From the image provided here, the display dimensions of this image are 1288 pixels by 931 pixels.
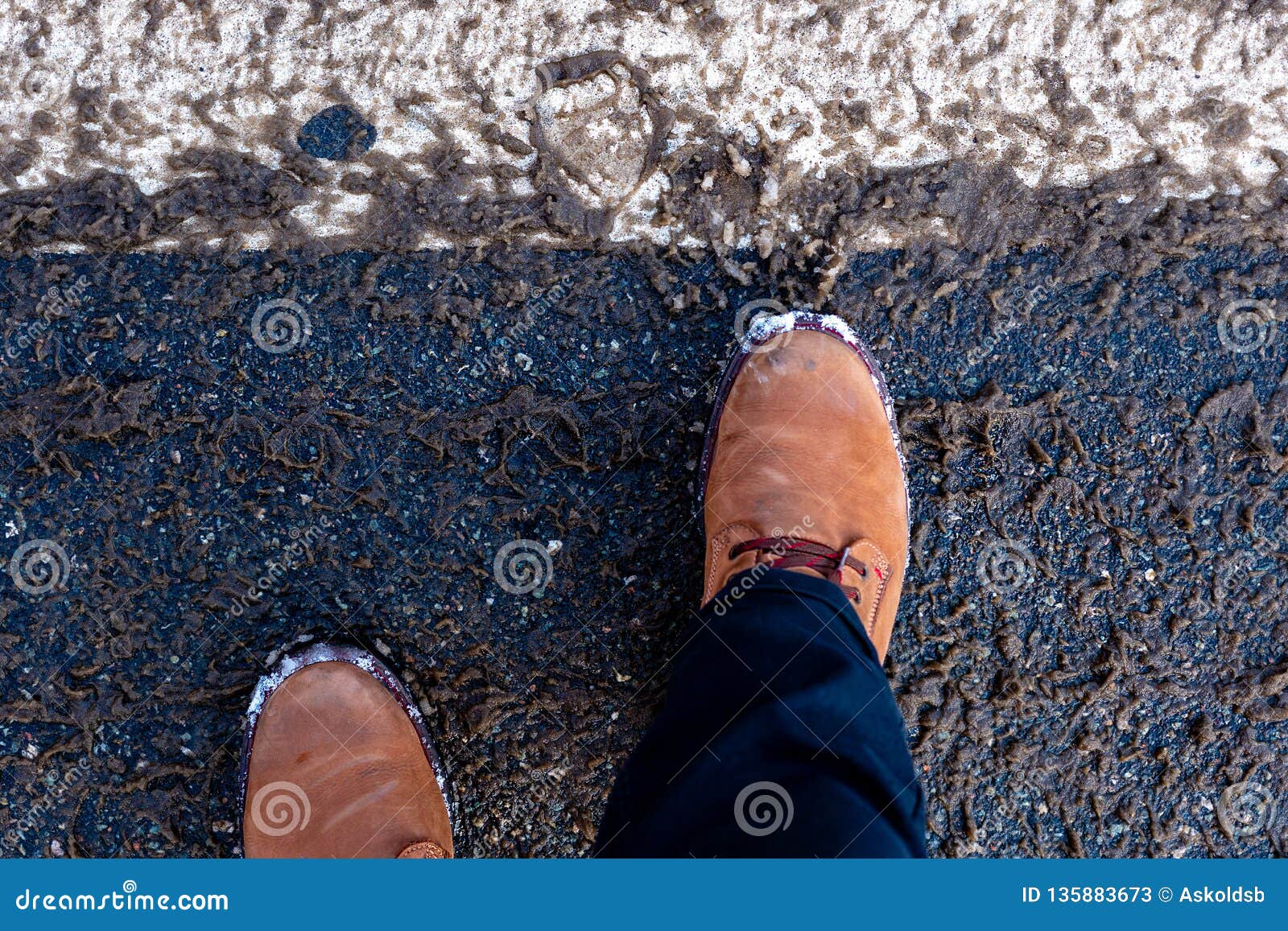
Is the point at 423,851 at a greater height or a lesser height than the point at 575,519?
lesser

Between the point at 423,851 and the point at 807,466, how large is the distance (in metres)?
1.02

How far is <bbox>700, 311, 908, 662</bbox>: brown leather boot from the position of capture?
A: 146 centimetres

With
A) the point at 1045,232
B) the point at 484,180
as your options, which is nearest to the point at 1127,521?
the point at 1045,232

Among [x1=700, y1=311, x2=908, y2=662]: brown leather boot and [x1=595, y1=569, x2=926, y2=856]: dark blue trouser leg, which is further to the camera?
[x1=700, y1=311, x2=908, y2=662]: brown leather boot

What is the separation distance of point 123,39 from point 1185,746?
2419 millimetres

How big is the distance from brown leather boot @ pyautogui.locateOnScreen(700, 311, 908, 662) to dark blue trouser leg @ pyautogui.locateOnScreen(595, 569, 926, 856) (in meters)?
0.13

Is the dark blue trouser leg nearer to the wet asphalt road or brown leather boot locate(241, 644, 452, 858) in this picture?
the wet asphalt road

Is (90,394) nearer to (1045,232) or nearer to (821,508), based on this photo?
(821,508)

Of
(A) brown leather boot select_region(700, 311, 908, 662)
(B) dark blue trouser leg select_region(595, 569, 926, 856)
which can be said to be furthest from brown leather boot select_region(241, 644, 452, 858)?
(A) brown leather boot select_region(700, 311, 908, 662)

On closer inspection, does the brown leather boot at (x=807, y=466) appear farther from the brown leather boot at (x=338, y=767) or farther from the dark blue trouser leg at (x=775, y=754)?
the brown leather boot at (x=338, y=767)

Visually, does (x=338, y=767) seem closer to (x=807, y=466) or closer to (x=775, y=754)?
(x=775, y=754)

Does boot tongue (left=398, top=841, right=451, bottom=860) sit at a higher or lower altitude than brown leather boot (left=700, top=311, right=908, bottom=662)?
lower

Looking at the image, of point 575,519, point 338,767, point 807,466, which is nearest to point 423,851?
point 338,767

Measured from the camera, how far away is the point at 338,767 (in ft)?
5.09
